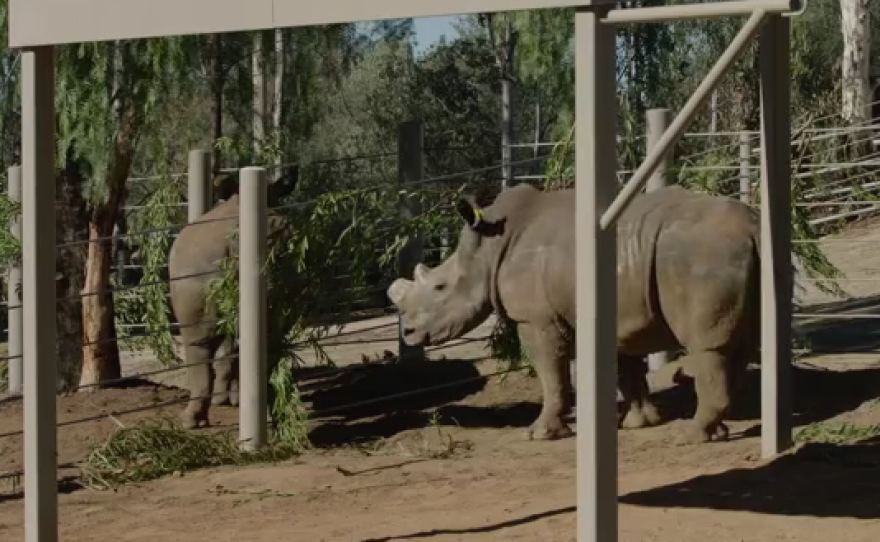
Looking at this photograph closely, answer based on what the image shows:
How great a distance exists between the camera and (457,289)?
1017cm

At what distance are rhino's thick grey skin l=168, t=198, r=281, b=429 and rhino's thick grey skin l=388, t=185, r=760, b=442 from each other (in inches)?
46.5

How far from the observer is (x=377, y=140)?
36594mm

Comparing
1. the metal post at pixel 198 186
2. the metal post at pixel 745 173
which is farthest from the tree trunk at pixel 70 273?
the metal post at pixel 745 173

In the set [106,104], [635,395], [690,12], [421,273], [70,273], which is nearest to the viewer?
[690,12]

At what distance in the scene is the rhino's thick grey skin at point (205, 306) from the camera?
35.4 ft

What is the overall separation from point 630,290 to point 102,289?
4.50m

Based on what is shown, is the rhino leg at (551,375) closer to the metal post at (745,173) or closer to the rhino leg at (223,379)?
the rhino leg at (223,379)

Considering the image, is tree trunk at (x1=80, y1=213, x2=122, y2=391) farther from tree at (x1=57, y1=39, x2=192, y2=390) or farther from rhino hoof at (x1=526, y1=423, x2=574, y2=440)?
rhino hoof at (x1=526, y1=423, x2=574, y2=440)

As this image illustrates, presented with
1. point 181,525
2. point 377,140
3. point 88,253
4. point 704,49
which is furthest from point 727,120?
point 181,525

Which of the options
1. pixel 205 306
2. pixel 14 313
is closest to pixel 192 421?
pixel 205 306

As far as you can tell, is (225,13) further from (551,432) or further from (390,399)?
(390,399)

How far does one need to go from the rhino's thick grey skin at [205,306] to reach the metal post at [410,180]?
1.29 metres

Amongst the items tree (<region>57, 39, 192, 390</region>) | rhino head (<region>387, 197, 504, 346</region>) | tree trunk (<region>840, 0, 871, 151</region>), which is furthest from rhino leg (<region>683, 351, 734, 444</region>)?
tree trunk (<region>840, 0, 871, 151</region>)

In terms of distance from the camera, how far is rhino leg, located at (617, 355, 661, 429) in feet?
32.0
